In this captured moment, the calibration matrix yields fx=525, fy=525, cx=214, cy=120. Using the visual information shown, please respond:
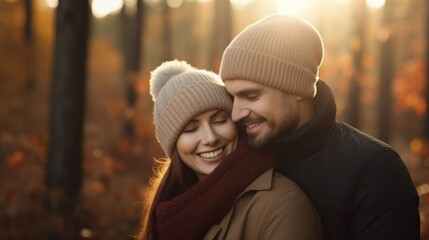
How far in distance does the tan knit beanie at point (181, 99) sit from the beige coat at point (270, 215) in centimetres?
69

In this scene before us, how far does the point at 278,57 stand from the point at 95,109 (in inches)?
820

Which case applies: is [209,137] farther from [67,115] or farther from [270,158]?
[67,115]

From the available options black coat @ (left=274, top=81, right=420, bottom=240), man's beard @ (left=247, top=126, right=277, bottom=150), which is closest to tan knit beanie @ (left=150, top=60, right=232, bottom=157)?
man's beard @ (left=247, top=126, right=277, bottom=150)

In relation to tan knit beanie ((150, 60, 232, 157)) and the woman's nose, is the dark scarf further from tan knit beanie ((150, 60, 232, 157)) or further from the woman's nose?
tan knit beanie ((150, 60, 232, 157))

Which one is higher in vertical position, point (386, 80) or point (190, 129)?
point (190, 129)

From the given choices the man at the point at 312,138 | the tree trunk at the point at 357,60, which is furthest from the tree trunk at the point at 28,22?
the man at the point at 312,138

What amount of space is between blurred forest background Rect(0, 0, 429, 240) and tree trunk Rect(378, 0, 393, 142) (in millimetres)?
33

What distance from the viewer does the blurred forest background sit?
6.81m

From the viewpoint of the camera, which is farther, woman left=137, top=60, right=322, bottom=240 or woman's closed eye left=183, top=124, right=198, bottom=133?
woman's closed eye left=183, top=124, right=198, bottom=133

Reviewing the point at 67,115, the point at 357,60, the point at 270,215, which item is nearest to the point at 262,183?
the point at 270,215

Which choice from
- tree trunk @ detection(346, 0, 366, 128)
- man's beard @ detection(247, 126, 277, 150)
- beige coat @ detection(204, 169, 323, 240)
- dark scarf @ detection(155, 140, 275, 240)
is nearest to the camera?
beige coat @ detection(204, 169, 323, 240)

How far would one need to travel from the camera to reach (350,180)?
3.24m

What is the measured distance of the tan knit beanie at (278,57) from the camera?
3537 mm

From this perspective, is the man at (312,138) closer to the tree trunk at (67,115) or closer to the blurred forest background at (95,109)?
the blurred forest background at (95,109)
